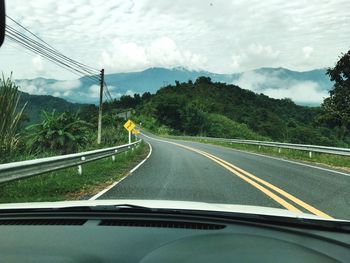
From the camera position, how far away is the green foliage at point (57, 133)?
21156mm

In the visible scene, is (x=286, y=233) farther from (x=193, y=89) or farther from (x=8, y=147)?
(x=193, y=89)

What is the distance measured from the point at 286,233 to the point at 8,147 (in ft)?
32.5

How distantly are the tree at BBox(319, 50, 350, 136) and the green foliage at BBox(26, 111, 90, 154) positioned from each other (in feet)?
73.2

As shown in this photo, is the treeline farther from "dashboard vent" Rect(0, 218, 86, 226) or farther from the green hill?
"dashboard vent" Rect(0, 218, 86, 226)

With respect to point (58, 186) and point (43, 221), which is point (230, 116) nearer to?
point (58, 186)

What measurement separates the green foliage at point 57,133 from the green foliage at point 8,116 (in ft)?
27.1

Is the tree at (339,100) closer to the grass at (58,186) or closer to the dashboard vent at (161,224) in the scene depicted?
the grass at (58,186)

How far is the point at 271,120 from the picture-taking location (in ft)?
382

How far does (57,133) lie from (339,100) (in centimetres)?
2514

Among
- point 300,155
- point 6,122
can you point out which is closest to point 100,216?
point 6,122

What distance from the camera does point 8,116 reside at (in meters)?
11.1

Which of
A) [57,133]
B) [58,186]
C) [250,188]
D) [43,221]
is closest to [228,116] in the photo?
[57,133]

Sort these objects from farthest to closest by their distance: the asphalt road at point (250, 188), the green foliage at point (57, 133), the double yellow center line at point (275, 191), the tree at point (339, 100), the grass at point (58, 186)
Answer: the tree at point (339, 100)
the green foliage at point (57, 133)
the grass at point (58, 186)
the asphalt road at point (250, 188)
the double yellow center line at point (275, 191)

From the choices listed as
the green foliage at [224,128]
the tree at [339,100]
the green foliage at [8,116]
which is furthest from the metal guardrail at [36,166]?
the green foliage at [224,128]
